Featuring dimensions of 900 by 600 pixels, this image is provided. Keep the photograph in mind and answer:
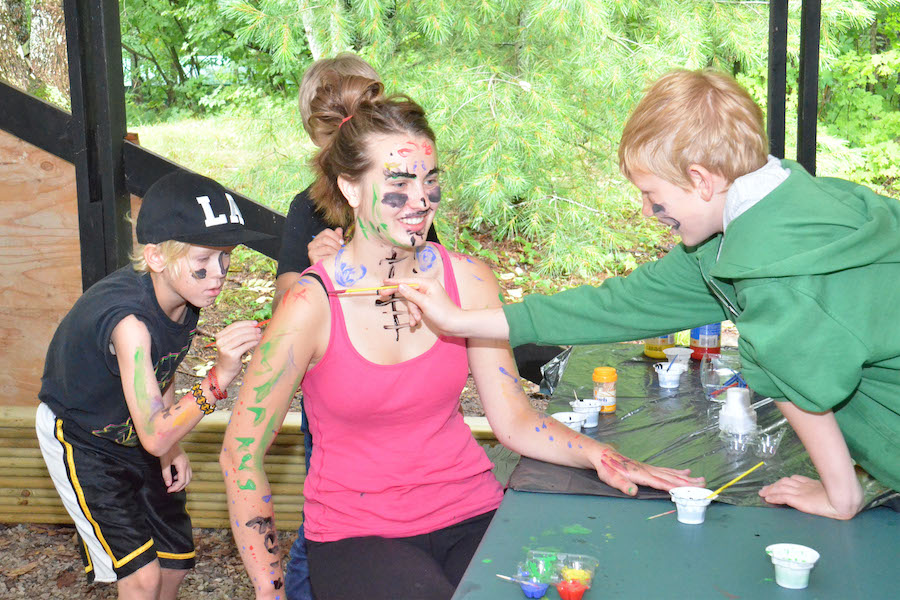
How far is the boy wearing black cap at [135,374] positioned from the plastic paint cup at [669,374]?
117 cm

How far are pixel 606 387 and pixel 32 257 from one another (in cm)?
248

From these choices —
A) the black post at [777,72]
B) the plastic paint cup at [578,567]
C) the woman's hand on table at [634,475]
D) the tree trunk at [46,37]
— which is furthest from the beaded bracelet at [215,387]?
the tree trunk at [46,37]

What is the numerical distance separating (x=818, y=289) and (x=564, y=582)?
0.66m

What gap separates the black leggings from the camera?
1776 mm

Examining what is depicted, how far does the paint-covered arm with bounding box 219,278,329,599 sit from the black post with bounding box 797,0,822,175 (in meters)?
2.20

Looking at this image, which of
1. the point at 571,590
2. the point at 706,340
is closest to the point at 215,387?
the point at 571,590

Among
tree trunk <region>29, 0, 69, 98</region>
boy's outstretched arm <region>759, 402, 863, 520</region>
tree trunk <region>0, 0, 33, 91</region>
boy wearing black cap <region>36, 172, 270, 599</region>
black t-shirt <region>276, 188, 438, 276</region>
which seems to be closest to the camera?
boy's outstretched arm <region>759, 402, 863, 520</region>

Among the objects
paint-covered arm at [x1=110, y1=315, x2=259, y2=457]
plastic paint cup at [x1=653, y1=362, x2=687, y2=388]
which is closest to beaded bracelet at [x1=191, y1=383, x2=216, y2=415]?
paint-covered arm at [x1=110, y1=315, x2=259, y2=457]

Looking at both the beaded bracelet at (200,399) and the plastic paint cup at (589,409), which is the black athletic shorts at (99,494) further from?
the plastic paint cup at (589,409)

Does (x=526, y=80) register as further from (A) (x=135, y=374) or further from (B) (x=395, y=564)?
(B) (x=395, y=564)

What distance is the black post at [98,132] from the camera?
335 cm

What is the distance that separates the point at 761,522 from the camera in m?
1.70

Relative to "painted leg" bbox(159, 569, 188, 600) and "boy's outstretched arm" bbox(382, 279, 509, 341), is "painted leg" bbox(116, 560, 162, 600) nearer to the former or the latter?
"painted leg" bbox(159, 569, 188, 600)

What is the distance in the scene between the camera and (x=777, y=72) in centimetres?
334
